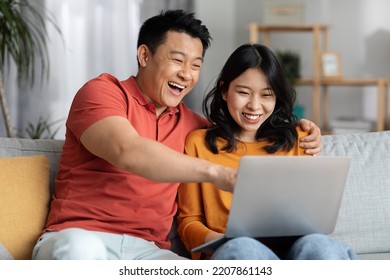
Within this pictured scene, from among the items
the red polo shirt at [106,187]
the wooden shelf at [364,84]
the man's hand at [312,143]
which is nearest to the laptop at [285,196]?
the red polo shirt at [106,187]

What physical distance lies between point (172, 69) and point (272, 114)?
383 millimetres

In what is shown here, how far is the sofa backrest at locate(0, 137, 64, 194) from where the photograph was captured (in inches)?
80.6

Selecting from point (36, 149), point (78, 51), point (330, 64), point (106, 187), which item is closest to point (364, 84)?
point (330, 64)

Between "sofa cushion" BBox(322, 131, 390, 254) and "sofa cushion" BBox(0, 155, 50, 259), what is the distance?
923 millimetres

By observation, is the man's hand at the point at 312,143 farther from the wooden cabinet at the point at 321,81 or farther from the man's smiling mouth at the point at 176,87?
the wooden cabinet at the point at 321,81

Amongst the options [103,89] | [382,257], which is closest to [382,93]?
[382,257]

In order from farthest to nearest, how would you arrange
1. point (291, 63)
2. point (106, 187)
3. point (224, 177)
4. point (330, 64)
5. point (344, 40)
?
point (344, 40) < point (330, 64) < point (291, 63) < point (106, 187) < point (224, 177)

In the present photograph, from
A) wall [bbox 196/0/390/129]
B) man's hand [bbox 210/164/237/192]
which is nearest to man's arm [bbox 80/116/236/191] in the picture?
man's hand [bbox 210/164/237/192]

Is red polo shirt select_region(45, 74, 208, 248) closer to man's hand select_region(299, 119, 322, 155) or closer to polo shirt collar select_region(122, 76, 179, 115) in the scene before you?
polo shirt collar select_region(122, 76, 179, 115)

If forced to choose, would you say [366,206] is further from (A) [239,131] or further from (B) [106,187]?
(B) [106,187]

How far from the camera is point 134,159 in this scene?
1.56 m

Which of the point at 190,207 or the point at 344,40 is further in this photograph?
the point at 344,40

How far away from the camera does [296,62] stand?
5.08 meters
